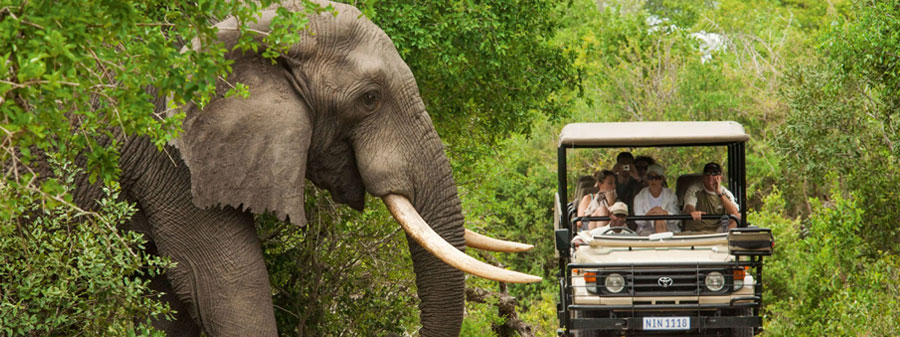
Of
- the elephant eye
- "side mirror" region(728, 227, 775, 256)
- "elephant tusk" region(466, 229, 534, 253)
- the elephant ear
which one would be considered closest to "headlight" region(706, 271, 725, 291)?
"side mirror" region(728, 227, 775, 256)

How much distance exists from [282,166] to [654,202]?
4330 mm

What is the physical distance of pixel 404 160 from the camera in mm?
7582

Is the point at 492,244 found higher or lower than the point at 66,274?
lower

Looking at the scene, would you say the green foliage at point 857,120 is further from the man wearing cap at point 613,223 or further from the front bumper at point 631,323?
the front bumper at point 631,323

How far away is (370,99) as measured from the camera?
761cm

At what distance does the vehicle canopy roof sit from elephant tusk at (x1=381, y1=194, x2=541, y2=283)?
3207 mm

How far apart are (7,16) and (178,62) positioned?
761mm

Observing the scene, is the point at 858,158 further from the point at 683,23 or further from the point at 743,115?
the point at 683,23

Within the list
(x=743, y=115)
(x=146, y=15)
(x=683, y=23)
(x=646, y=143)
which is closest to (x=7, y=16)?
Answer: (x=146, y=15)

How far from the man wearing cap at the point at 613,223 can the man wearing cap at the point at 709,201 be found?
55 cm

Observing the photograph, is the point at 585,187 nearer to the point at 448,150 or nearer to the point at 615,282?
the point at 448,150

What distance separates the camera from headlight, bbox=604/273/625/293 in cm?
958

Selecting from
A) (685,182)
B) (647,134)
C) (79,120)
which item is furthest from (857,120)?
(79,120)

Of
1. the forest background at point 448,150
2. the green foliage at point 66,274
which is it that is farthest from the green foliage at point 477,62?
the green foliage at point 66,274
